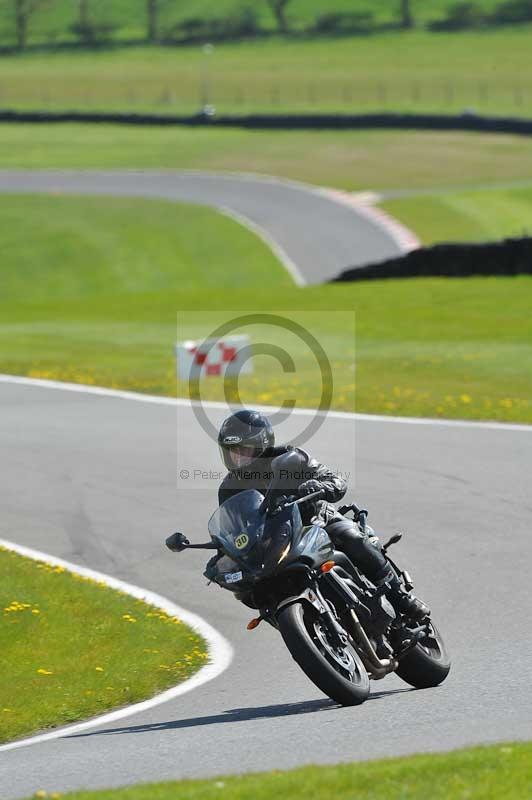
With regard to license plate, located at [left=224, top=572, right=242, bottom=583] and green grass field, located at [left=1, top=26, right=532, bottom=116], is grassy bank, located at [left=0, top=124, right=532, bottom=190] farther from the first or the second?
license plate, located at [left=224, top=572, right=242, bottom=583]

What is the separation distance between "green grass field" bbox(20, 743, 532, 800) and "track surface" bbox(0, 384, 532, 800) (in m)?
0.46

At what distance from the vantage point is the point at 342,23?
128 meters

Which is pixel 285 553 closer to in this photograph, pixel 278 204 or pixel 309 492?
pixel 309 492

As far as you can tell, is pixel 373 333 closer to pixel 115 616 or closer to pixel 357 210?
pixel 115 616

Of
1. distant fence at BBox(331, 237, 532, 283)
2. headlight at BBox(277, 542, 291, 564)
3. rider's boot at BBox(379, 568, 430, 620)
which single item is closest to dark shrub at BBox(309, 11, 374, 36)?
distant fence at BBox(331, 237, 532, 283)

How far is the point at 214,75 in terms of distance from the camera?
105 metres

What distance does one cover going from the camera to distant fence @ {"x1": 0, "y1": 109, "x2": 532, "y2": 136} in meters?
69.5

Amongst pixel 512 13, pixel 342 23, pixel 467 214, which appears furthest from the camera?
pixel 342 23

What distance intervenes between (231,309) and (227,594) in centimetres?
2056

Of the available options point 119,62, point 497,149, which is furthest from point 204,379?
point 119,62

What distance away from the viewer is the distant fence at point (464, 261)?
3219 centimetres

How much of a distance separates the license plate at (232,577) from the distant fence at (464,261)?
1000 inches

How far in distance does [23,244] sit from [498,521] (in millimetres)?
32847

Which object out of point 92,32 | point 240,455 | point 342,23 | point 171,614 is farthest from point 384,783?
point 92,32
